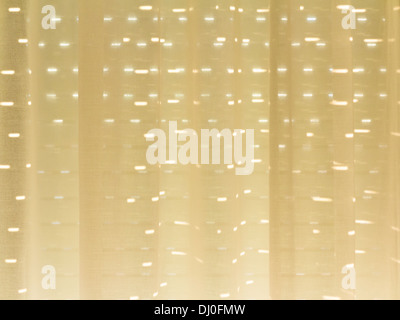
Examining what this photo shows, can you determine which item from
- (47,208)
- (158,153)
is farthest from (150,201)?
(47,208)

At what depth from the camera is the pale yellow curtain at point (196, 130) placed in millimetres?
1086

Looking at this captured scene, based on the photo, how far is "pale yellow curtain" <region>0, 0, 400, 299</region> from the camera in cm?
109

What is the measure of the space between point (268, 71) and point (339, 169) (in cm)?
28

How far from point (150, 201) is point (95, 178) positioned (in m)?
0.13

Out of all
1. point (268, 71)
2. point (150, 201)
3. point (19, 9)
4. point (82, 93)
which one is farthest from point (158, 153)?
point (19, 9)

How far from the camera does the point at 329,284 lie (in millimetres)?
1113

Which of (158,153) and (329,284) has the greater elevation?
(158,153)

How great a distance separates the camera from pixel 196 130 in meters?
1.11

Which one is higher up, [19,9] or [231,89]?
[19,9]

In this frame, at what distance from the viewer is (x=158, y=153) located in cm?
111
